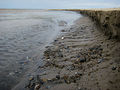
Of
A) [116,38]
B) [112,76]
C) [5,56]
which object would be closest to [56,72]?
[112,76]

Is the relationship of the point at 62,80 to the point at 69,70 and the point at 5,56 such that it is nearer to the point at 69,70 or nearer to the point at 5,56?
the point at 69,70

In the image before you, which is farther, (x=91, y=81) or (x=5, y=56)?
(x=5, y=56)

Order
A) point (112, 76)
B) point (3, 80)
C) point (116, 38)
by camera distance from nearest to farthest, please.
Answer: point (112, 76) → point (3, 80) → point (116, 38)

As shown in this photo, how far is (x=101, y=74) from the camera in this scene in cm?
272

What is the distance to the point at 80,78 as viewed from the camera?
2.73 metres

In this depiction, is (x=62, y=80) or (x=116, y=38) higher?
(x=116, y=38)

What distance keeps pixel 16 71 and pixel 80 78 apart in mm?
1935

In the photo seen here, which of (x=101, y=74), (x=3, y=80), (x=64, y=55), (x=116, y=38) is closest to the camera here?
(x=101, y=74)

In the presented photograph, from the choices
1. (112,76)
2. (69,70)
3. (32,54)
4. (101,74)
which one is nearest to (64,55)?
(69,70)

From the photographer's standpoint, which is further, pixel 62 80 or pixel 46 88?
pixel 62 80

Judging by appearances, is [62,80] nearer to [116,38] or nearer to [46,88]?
[46,88]

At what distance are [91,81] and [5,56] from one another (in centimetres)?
339

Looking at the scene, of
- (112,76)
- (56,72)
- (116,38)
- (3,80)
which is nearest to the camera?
(112,76)

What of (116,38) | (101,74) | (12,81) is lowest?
(12,81)
